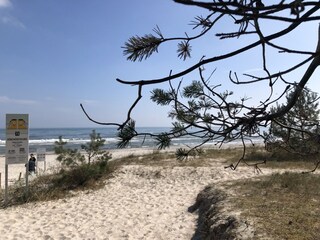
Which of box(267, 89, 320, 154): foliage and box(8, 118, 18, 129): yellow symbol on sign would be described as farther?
box(8, 118, 18, 129): yellow symbol on sign

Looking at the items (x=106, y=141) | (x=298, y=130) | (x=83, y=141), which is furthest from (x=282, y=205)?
(x=83, y=141)

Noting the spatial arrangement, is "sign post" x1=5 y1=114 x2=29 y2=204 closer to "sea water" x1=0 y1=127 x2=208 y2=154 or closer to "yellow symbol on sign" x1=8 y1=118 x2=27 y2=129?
"yellow symbol on sign" x1=8 y1=118 x2=27 y2=129

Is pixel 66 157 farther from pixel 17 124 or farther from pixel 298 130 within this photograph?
pixel 298 130

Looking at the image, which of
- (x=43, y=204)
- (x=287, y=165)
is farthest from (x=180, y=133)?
(x=287, y=165)

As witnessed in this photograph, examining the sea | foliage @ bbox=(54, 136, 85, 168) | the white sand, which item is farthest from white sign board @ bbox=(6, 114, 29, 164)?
the sea

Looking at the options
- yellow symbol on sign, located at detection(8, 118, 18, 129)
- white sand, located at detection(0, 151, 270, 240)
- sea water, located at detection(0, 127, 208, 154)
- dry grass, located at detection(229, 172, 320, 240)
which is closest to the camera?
sea water, located at detection(0, 127, 208, 154)

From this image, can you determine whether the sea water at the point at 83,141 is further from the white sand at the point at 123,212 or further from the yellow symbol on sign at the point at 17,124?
the yellow symbol on sign at the point at 17,124

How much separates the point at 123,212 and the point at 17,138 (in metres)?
3.97

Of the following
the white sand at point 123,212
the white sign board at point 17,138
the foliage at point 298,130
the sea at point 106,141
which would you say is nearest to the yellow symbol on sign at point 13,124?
the white sign board at point 17,138

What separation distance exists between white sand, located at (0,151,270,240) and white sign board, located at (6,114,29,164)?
1567 mm

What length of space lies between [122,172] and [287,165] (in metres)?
5.60

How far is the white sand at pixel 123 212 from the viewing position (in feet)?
21.0

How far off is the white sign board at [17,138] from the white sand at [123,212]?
1567 mm

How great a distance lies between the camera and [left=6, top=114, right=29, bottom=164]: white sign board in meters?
9.80
